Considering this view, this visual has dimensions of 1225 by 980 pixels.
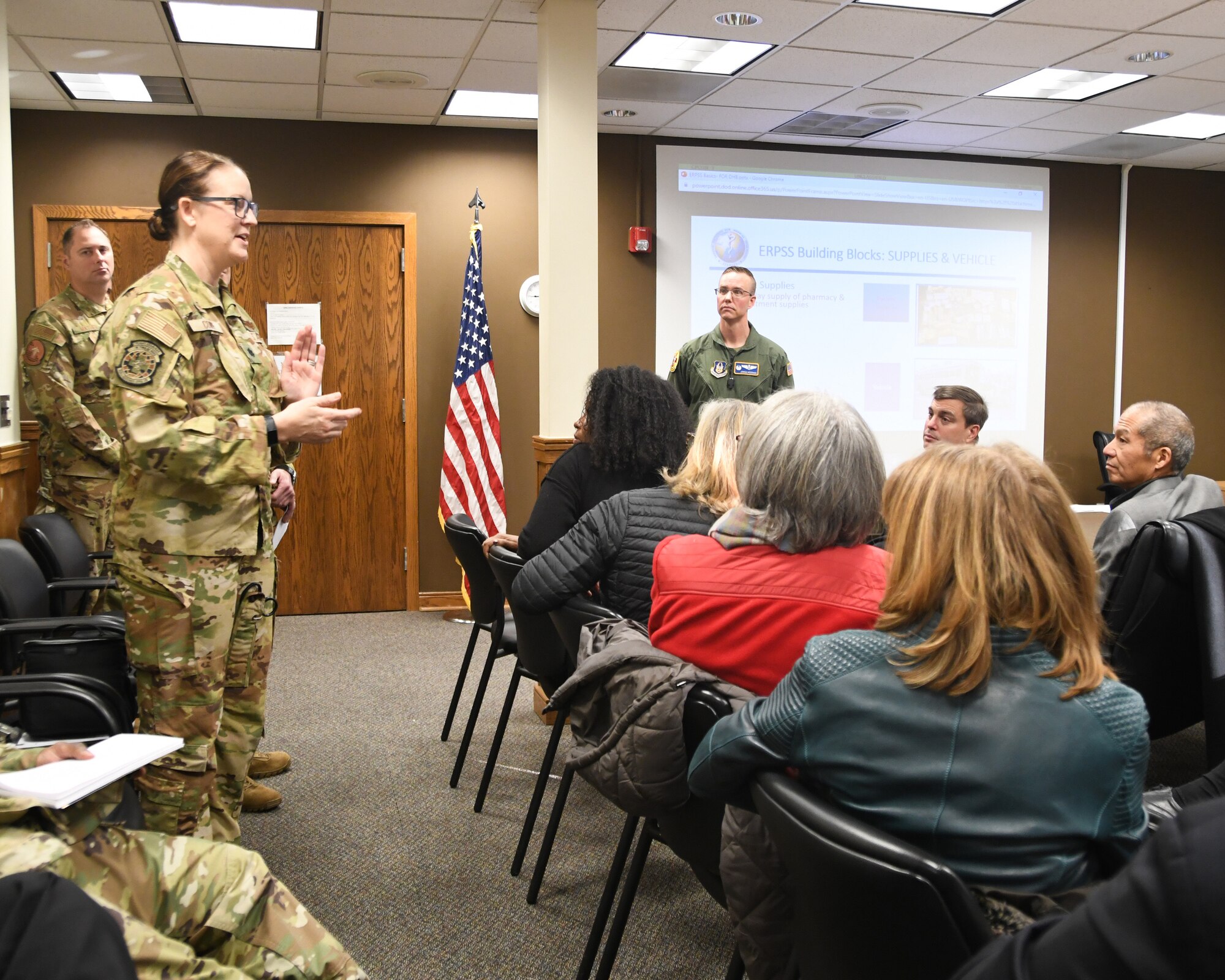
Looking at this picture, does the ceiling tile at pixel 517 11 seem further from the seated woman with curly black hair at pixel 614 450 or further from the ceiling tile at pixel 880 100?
the seated woman with curly black hair at pixel 614 450

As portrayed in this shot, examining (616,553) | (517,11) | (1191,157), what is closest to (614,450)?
(616,553)

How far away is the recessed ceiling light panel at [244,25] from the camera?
4086 mm

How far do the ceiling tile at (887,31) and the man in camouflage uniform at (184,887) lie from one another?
4.03 metres

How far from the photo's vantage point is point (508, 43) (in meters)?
4.42

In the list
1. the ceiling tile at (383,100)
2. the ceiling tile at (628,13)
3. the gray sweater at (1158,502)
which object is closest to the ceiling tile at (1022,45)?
the ceiling tile at (628,13)

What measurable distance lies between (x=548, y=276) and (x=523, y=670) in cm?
186

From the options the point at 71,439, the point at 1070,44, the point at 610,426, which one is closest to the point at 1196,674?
the point at 610,426

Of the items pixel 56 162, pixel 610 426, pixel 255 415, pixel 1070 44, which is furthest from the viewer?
pixel 56 162

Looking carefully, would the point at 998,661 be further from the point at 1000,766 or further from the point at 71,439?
the point at 71,439

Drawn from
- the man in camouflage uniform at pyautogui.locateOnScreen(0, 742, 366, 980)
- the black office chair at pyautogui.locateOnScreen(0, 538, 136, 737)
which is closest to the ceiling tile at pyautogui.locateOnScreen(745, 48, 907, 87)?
the black office chair at pyautogui.locateOnScreen(0, 538, 136, 737)

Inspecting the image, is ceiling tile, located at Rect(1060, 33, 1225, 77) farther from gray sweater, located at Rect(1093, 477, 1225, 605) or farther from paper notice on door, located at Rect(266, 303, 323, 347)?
paper notice on door, located at Rect(266, 303, 323, 347)

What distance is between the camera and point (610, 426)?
2.60 meters

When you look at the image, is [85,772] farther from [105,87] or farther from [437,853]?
[105,87]

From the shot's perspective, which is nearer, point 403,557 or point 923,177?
point 403,557
